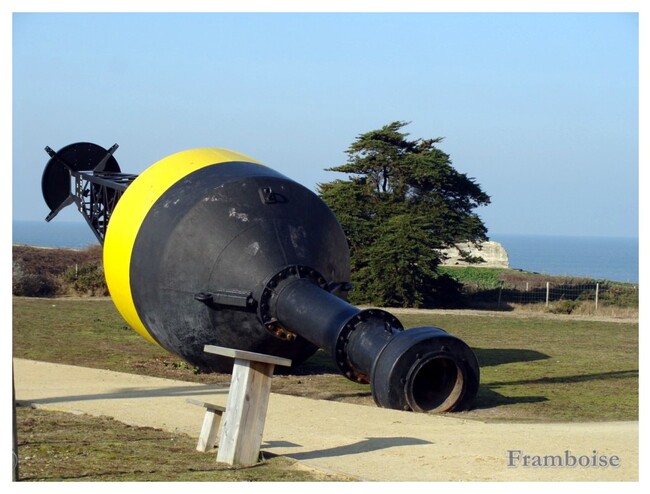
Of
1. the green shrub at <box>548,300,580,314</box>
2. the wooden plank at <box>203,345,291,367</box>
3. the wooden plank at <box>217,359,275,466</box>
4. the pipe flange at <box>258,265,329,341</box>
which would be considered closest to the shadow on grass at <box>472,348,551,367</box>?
the pipe flange at <box>258,265,329,341</box>

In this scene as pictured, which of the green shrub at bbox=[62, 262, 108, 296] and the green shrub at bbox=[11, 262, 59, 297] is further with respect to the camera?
the green shrub at bbox=[62, 262, 108, 296]

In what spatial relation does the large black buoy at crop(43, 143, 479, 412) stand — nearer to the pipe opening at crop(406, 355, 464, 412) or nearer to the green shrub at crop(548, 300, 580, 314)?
the pipe opening at crop(406, 355, 464, 412)

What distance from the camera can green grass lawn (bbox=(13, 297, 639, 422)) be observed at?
12070 mm

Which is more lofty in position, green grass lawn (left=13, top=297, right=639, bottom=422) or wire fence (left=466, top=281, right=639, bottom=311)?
wire fence (left=466, top=281, right=639, bottom=311)

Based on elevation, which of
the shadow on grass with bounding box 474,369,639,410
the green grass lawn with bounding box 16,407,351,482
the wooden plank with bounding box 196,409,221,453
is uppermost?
the wooden plank with bounding box 196,409,221,453

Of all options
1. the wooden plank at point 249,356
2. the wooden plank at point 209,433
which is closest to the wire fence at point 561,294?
the wooden plank at point 209,433

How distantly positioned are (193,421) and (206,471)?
94.5 inches

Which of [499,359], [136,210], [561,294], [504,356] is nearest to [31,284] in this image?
[561,294]

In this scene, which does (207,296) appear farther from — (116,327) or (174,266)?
(116,327)

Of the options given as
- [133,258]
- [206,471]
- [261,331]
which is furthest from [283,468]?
[133,258]

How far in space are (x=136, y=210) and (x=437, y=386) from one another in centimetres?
462

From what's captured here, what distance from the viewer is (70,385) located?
12648 mm

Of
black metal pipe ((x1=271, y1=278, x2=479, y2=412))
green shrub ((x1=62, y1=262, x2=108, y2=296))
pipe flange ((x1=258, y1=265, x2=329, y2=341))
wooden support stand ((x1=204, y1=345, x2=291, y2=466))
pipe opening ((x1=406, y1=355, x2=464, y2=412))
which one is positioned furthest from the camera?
green shrub ((x1=62, y1=262, x2=108, y2=296))

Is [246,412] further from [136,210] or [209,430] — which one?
[136,210]
